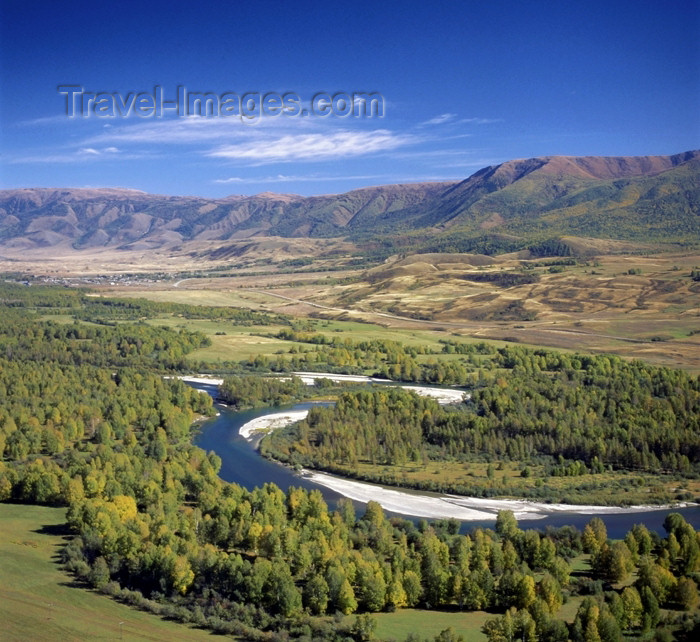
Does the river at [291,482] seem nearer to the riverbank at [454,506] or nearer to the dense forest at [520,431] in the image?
the riverbank at [454,506]

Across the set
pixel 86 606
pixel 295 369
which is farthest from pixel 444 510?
pixel 295 369

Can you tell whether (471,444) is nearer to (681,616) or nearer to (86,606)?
(681,616)

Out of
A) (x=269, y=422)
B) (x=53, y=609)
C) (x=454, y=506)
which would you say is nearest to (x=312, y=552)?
(x=53, y=609)

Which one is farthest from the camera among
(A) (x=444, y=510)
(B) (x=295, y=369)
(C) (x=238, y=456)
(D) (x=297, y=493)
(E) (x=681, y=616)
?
(B) (x=295, y=369)

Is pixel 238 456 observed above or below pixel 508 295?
below

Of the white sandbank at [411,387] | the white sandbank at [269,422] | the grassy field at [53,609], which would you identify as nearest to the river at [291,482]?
the white sandbank at [269,422]
